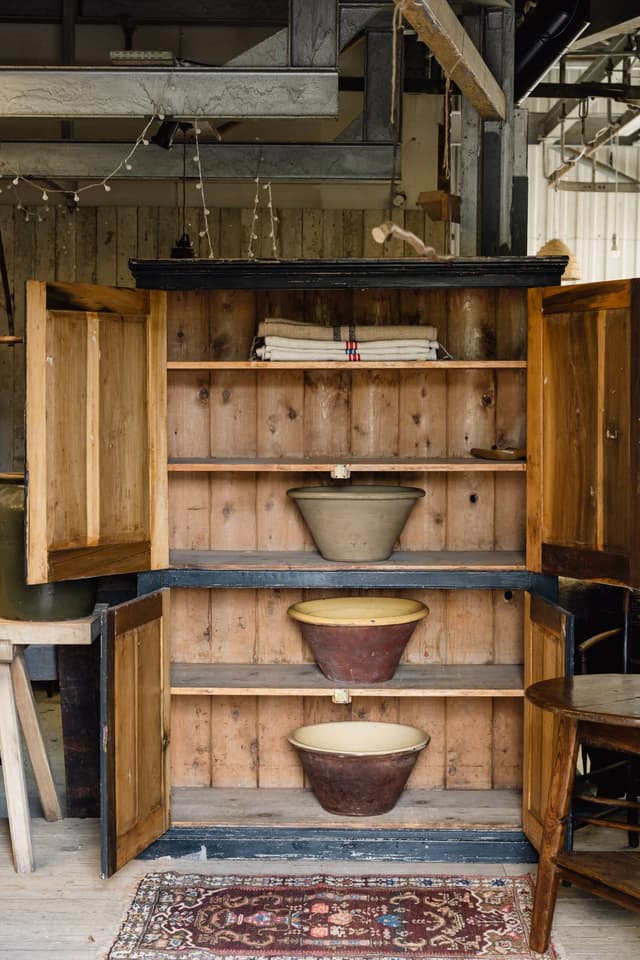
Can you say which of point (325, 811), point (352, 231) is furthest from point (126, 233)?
point (325, 811)

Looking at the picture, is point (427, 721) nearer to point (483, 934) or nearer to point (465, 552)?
point (465, 552)

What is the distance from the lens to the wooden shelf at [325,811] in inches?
149

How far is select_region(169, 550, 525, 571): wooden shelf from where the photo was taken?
3791 mm

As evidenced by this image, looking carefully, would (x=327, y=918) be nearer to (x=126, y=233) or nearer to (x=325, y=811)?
(x=325, y=811)

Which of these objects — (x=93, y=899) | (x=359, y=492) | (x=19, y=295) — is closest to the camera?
(x=93, y=899)

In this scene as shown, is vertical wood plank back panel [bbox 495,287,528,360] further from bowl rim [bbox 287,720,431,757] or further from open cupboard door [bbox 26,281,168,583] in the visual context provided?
bowl rim [bbox 287,720,431,757]

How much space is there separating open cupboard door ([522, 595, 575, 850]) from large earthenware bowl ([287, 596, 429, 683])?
418mm

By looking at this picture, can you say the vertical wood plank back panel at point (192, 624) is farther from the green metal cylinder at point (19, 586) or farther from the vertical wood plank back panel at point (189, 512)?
the green metal cylinder at point (19, 586)

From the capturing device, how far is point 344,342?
383 centimetres

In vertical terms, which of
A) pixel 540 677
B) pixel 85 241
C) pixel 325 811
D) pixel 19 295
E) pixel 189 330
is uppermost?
pixel 85 241

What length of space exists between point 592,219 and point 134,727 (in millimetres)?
8920

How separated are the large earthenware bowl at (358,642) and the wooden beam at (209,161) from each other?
6.55 ft

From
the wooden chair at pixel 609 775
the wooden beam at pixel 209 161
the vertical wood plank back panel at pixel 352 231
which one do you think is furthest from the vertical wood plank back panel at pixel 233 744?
the vertical wood plank back panel at pixel 352 231

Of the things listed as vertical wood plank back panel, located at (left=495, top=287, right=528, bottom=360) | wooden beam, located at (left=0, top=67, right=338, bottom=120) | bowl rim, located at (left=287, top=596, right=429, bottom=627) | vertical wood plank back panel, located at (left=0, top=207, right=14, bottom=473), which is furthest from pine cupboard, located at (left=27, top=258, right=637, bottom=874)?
vertical wood plank back panel, located at (left=0, top=207, right=14, bottom=473)
